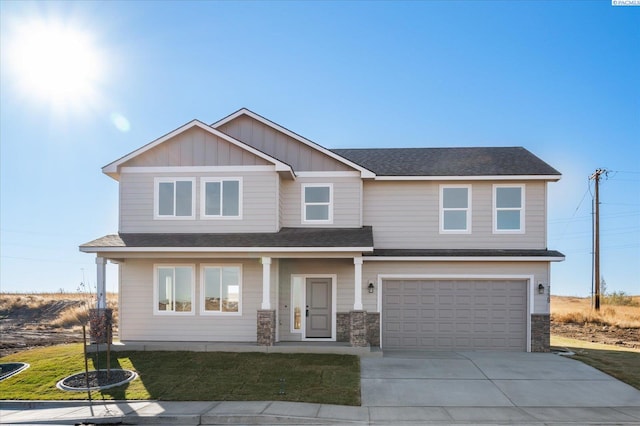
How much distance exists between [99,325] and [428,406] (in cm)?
905

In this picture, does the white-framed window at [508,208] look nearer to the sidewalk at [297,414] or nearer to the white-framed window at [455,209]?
the white-framed window at [455,209]

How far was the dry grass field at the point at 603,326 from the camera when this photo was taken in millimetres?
19969

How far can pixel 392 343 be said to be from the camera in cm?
1619

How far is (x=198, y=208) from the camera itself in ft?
52.4

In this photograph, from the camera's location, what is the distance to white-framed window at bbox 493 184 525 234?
16.5m

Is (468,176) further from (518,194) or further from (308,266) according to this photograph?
(308,266)

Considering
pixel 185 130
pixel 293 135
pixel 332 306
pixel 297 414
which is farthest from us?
pixel 293 135

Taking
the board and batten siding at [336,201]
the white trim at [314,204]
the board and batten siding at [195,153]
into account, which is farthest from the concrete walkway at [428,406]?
the board and batten siding at [195,153]

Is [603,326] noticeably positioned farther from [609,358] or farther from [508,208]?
[508,208]

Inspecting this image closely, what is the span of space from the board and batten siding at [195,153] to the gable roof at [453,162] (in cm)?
472

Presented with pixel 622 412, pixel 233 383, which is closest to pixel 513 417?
pixel 622 412

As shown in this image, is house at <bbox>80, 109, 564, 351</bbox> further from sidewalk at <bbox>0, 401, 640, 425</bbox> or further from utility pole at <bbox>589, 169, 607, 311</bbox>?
utility pole at <bbox>589, 169, 607, 311</bbox>

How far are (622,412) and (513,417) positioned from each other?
240cm

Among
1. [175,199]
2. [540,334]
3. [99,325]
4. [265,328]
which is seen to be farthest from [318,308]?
[540,334]
